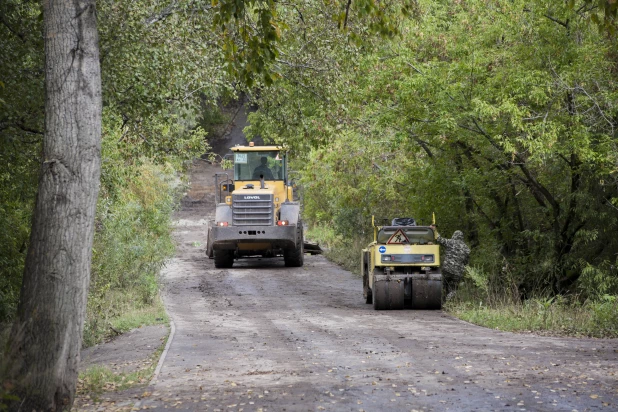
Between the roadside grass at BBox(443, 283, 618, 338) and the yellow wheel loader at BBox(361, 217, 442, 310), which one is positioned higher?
the yellow wheel loader at BBox(361, 217, 442, 310)

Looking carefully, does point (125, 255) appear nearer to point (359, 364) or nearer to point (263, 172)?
point (359, 364)

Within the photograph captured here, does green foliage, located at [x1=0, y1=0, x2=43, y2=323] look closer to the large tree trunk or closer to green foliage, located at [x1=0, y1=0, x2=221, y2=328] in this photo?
green foliage, located at [x1=0, y1=0, x2=221, y2=328]

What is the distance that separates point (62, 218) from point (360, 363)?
4434 millimetres

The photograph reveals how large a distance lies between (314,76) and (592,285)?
8.01 meters

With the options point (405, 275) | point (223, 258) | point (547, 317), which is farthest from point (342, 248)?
point (547, 317)

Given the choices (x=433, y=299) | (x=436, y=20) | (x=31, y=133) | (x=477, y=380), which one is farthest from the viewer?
(x=436, y=20)

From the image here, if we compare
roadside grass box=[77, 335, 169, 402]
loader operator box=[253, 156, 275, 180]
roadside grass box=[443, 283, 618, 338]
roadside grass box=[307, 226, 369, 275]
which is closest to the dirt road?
roadside grass box=[77, 335, 169, 402]

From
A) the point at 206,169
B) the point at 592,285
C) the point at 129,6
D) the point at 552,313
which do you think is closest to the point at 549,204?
the point at 592,285

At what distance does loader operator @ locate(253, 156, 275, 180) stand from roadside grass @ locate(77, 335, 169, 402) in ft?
63.5

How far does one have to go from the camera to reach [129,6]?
42.0 ft

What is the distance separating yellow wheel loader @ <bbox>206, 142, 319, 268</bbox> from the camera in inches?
1099

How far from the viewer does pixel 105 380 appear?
997cm

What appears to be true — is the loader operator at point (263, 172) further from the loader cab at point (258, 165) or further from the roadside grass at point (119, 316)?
the roadside grass at point (119, 316)

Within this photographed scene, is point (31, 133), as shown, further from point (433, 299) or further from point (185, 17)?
point (433, 299)
